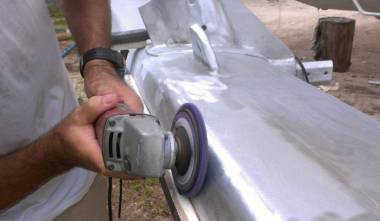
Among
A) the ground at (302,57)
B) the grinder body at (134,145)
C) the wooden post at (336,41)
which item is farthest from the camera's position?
the wooden post at (336,41)

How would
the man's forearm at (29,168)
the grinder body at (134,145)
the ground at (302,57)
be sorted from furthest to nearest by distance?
the ground at (302,57) → the man's forearm at (29,168) → the grinder body at (134,145)

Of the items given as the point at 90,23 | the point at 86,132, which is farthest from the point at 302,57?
the point at 86,132

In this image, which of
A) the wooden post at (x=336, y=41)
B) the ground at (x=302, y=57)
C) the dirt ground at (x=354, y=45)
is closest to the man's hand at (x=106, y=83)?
the ground at (x=302, y=57)

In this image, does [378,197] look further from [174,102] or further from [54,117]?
[54,117]

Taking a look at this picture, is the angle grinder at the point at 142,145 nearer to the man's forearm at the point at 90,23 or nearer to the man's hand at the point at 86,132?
the man's hand at the point at 86,132

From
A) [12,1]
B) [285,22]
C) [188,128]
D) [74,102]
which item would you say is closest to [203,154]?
[188,128]

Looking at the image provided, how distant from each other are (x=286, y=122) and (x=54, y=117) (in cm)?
57

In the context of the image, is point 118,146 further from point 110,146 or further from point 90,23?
point 90,23

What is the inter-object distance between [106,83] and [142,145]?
370mm

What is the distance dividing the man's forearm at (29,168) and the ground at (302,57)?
5.13ft

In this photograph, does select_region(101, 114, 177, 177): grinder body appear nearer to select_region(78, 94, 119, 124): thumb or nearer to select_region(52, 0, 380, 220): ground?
select_region(78, 94, 119, 124): thumb

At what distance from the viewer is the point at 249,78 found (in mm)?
1094

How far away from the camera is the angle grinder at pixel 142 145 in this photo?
640mm

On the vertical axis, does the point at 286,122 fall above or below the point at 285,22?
above
